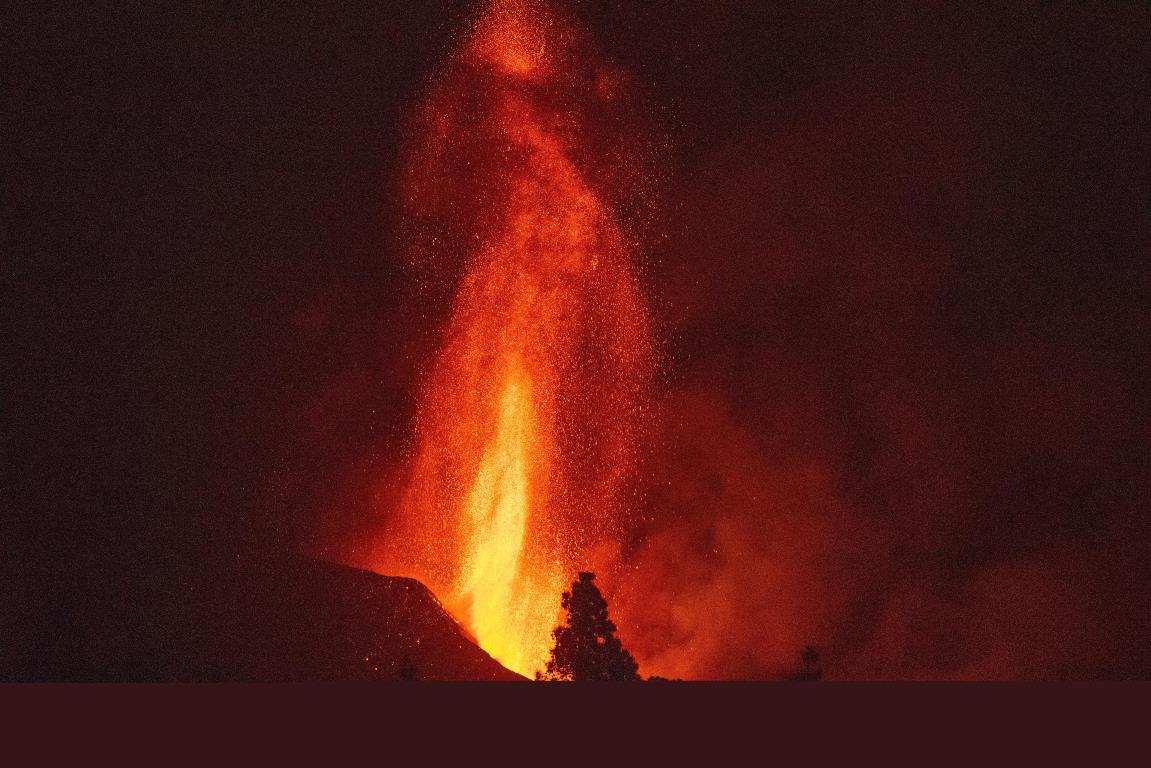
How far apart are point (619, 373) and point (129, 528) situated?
1215 centimetres

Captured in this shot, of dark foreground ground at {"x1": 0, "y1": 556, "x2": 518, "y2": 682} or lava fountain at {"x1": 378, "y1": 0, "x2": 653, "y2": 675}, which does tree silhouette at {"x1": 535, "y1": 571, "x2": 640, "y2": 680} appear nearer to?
dark foreground ground at {"x1": 0, "y1": 556, "x2": 518, "y2": 682}

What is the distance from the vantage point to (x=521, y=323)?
26.9 metres

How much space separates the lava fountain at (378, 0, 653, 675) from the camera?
26.0 metres

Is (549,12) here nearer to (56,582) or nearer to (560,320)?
(560,320)

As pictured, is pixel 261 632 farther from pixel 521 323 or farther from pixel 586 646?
pixel 521 323

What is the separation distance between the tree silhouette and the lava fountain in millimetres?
5957

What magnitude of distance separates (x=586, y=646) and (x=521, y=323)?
1026 centimetres

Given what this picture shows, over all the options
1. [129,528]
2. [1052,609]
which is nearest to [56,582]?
[129,528]

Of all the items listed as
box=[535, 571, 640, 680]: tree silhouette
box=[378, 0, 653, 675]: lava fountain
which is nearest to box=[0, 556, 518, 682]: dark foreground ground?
box=[535, 571, 640, 680]: tree silhouette

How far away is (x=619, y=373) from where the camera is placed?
29375 millimetres

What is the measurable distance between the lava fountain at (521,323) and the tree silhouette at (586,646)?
19.5ft

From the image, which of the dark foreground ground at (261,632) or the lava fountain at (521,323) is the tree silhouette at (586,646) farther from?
the lava fountain at (521,323)

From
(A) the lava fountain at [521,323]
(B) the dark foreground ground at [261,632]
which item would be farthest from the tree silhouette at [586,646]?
(A) the lava fountain at [521,323]

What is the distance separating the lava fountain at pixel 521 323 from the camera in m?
26.0
